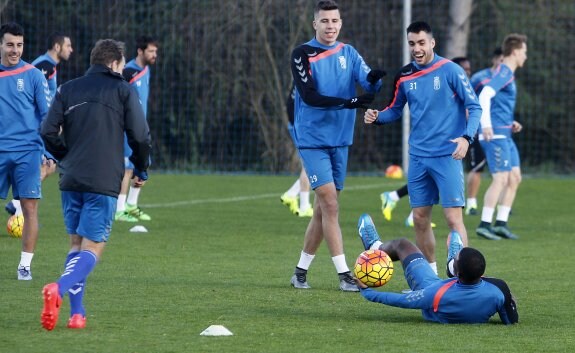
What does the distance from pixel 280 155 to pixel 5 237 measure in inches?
471

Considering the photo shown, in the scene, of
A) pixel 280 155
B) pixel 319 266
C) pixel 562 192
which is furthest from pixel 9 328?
pixel 280 155

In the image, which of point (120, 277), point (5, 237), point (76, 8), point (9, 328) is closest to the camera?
point (9, 328)

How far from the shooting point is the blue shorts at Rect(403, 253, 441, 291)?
8430mm

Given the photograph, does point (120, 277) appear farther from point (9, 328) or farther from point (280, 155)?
point (280, 155)

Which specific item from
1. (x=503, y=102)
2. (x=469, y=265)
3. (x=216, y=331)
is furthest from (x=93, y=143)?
(x=503, y=102)

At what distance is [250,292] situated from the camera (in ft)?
32.3

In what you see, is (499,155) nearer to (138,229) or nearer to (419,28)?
(138,229)

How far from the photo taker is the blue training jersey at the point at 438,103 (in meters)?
9.79

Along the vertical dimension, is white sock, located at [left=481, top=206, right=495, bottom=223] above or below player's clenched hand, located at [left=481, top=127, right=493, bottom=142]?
below

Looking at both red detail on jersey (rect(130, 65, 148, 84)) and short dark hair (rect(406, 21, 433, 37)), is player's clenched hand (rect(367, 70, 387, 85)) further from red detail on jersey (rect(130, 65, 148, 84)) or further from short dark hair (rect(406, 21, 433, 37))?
red detail on jersey (rect(130, 65, 148, 84))

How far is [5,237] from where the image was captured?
45.2ft

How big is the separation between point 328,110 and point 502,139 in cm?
538

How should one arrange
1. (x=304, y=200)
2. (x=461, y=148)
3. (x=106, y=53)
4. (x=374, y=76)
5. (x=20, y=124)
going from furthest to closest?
1. (x=304, y=200)
2. (x=20, y=124)
3. (x=374, y=76)
4. (x=461, y=148)
5. (x=106, y=53)

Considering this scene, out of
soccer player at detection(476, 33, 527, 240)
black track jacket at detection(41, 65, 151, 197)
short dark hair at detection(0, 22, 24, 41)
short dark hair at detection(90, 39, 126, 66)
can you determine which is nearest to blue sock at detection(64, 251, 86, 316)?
black track jacket at detection(41, 65, 151, 197)
